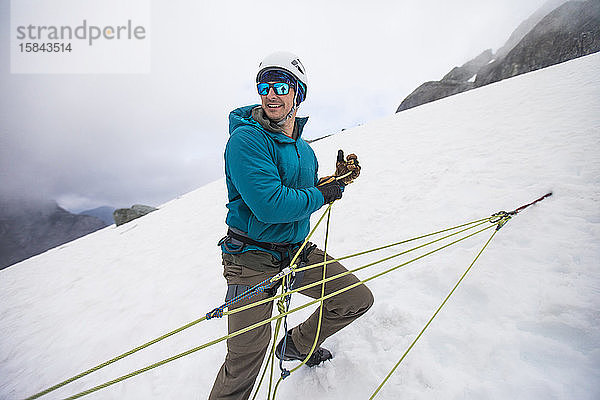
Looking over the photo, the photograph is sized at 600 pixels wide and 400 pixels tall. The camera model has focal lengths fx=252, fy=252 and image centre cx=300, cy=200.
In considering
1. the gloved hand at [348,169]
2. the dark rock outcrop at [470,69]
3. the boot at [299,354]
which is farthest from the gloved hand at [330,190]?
the dark rock outcrop at [470,69]

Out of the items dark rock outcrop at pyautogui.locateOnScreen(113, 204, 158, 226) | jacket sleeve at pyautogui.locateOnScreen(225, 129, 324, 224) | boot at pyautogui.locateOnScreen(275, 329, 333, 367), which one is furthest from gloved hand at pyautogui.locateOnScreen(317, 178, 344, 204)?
dark rock outcrop at pyautogui.locateOnScreen(113, 204, 158, 226)

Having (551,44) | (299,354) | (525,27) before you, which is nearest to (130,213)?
(299,354)

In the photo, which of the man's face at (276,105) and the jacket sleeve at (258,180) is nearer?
the jacket sleeve at (258,180)

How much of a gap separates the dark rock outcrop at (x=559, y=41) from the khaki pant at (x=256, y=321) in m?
34.9

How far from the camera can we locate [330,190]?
180 cm

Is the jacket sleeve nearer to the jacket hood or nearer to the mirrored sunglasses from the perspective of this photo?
the jacket hood

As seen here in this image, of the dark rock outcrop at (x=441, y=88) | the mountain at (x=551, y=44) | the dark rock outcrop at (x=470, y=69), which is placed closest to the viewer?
the mountain at (x=551, y=44)

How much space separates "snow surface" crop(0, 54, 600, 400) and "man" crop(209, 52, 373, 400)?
729 mm

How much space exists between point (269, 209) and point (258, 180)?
0.17m

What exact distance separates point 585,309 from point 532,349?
0.58m

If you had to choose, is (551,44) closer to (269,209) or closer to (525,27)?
(525,27)

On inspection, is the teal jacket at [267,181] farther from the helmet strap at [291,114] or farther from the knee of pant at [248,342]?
the knee of pant at [248,342]

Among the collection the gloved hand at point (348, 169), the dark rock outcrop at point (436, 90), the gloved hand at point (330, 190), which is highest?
the dark rock outcrop at point (436, 90)

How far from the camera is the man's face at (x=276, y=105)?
171 centimetres
